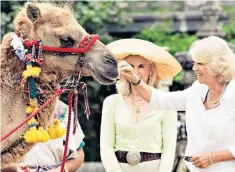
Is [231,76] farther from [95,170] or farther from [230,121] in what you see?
[95,170]

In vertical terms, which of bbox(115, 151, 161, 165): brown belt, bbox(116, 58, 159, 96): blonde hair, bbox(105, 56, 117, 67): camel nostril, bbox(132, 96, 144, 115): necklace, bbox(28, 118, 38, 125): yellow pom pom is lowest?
bbox(115, 151, 161, 165): brown belt

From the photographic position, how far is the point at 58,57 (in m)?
5.67

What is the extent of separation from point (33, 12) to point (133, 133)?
1743mm

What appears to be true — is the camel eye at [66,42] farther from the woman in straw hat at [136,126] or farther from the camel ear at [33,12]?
the woman in straw hat at [136,126]

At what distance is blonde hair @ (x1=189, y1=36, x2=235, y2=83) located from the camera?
6242 millimetres

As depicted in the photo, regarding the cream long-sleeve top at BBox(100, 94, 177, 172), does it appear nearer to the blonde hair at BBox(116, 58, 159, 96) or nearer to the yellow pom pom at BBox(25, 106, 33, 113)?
the blonde hair at BBox(116, 58, 159, 96)

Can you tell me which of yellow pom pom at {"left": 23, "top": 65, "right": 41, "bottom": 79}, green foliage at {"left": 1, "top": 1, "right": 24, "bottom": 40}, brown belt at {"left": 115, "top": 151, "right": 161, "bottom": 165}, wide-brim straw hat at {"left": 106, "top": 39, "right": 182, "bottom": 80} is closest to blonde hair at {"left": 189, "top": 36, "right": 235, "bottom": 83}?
wide-brim straw hat at {"left": 106, "top": 39, "right": 182, "bottom": 80}

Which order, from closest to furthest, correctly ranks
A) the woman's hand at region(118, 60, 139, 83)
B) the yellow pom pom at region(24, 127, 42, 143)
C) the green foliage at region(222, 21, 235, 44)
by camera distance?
the yellow pom pom at region(24, 127, 42, 143) → the woman's hand at region(118, 60, 139, 83) → the green foliage at region(222, 21, 235, 44)

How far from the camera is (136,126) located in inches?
273

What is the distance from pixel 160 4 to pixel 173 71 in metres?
8.81

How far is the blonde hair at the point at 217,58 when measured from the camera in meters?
6.24

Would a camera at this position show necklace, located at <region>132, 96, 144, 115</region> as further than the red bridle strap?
Yes

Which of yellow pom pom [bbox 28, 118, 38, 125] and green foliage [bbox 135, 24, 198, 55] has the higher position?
yellow pom pom [bbox 28, 118, 38, 125]

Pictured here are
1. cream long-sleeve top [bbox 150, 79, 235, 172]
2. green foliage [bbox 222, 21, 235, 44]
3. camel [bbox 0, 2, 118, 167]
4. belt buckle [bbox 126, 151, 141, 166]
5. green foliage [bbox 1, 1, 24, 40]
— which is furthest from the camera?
green foliage [bbox 222, 21, 235, 44]
